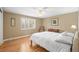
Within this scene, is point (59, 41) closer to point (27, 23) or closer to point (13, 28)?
point (27, 23)

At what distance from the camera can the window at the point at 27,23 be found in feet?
3.58

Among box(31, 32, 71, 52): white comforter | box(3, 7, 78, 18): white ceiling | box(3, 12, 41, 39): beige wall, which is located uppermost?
box(3, 7, 78, 18): white ceiling

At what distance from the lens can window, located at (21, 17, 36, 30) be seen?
1.09 metres

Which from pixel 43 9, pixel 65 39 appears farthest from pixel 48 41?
pixel 43 9

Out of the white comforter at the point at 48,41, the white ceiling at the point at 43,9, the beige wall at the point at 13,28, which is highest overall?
the white ceiling at the point at 43,9

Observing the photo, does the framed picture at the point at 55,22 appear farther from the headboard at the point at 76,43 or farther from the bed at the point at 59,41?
the headboard at the point at 76,43

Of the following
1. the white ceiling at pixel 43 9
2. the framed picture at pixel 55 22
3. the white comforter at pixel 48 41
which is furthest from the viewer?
the white comforter at pixel 48 41

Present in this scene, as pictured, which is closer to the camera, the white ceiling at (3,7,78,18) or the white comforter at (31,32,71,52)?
the white ceiling at (3,7,78,18)

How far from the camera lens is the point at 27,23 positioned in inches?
43.8

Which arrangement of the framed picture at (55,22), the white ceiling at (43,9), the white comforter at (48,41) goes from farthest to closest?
the white comforter at (48,41) < the framed picture at (55,22) < the white ceiling at (43,9)

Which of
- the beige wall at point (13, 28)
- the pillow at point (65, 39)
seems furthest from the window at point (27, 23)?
the pillow at point (65, 39)

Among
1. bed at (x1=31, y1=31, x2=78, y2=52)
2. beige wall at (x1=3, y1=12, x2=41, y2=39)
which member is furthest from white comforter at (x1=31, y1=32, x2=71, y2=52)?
beige wall at (x1=3, y1=12, x2=41, y2=39)

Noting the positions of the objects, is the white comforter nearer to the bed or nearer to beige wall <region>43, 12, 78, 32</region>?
the bed

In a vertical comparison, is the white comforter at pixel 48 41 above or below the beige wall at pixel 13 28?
below
